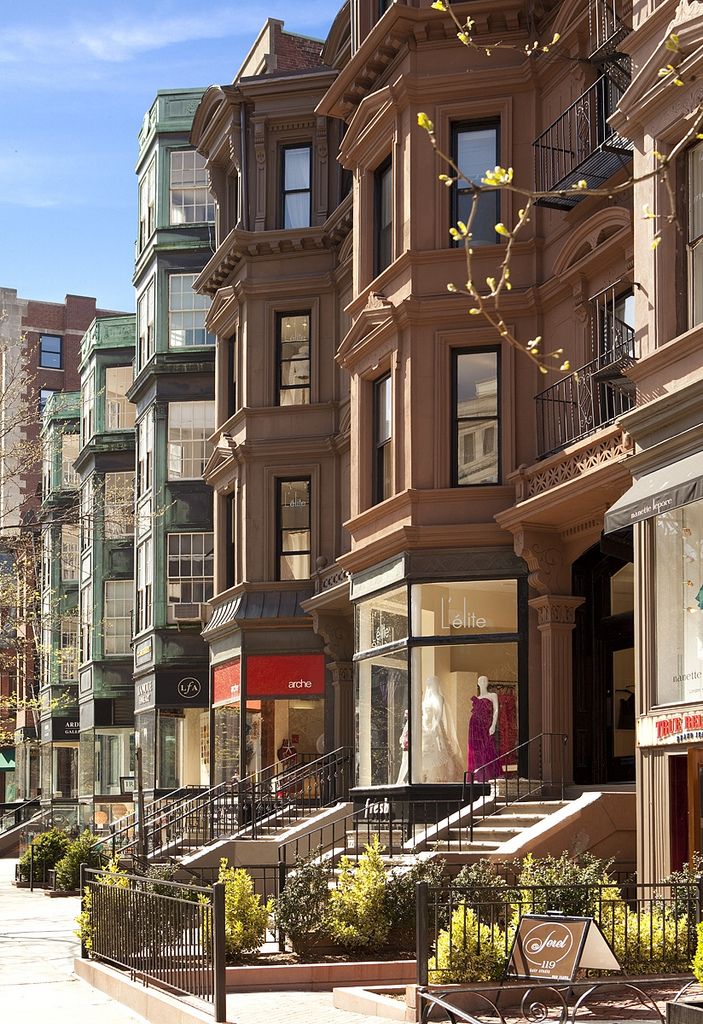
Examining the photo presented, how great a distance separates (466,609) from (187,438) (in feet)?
65.8

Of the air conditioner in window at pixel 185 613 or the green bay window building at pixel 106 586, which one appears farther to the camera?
the green bay window building at pixel 106 586

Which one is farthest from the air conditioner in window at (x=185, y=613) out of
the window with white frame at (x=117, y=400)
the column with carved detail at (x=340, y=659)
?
the window with white frame at (x=117, y=400)

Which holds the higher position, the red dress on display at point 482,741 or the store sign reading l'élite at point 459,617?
the store sign reading l'élite at point 459,617

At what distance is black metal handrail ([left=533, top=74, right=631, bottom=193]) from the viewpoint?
22312 mm

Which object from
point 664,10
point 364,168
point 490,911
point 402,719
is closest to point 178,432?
point 364,168

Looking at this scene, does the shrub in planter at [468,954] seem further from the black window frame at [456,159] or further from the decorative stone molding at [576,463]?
the black window frame at [456,159]

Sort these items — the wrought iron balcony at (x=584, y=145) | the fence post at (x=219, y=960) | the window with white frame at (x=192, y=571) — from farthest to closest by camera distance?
1. the window with white frame at (x=192, y=571)
2. the wrought iron balcony at (x=584, y=145)
3. the fence post at (x=219, y=960)

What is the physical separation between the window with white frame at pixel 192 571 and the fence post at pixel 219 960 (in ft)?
96.4

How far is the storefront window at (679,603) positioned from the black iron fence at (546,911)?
311cm

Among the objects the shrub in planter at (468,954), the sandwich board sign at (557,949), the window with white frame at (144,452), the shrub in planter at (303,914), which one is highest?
the window with white frame at (144,452)

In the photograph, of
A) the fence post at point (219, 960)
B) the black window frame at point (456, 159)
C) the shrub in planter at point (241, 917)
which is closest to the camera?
the fence post at point (219, 960)

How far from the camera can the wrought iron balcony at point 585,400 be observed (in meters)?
21.7

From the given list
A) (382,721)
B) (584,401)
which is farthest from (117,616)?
(584,401)

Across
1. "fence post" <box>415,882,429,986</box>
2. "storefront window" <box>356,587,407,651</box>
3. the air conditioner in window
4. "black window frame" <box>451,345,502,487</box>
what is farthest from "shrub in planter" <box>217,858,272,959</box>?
the air conditioner in window
